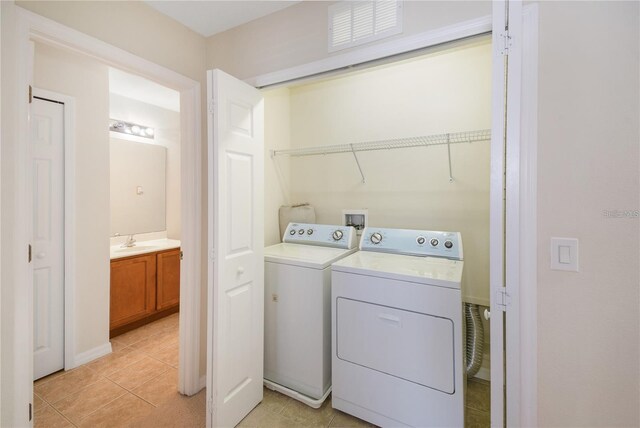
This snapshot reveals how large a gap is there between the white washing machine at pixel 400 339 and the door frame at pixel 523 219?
12.2 inches

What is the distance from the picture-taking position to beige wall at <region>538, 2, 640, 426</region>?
97 centimetres

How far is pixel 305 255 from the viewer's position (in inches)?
78.2

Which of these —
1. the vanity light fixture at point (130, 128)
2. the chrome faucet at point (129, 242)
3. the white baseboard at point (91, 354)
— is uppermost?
the vanity light fixture at point (130, 128)

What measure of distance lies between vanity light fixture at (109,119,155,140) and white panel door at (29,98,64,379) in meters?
1.01

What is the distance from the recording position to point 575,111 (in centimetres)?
102

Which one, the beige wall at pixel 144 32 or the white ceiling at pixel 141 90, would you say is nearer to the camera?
the beige wall at pixel 144 32

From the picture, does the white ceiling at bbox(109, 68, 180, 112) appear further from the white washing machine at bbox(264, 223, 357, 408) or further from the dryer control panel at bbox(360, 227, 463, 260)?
the dryer control panel at bbox(360, 227, 463, 260)

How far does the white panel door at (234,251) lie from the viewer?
1475mm

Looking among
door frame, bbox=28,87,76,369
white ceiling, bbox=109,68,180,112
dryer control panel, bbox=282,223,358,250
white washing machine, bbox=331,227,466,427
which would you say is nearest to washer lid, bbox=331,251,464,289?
white washing machine, bbox=331,227,466,427

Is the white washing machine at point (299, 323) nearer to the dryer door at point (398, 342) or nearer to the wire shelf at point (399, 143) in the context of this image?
the dryer door at point (398, 342)

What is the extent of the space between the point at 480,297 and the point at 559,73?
60.5 inches

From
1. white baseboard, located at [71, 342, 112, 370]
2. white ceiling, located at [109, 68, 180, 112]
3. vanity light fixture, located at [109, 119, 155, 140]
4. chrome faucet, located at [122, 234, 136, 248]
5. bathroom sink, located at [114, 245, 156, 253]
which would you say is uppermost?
white ceiling, located at [109, 68, 180, 112]

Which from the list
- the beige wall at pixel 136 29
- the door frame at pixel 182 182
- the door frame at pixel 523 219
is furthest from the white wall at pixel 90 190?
the door frame at pixel 523 219

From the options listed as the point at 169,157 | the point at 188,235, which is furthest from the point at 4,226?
the point at 169,157
